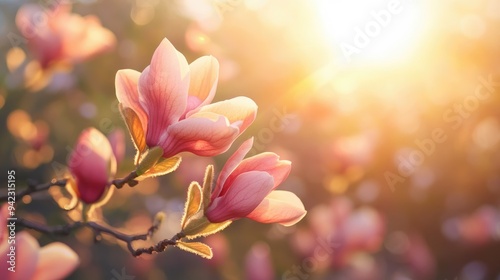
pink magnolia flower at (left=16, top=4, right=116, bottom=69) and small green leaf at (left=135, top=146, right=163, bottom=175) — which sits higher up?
small green leaf at (left=135, top=146, right=163, bottom=175)

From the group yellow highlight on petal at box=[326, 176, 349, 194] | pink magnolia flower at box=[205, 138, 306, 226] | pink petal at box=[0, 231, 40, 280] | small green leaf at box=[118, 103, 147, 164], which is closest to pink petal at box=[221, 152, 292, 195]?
pink magnolia flower at box=[205, 138, 306, 226]

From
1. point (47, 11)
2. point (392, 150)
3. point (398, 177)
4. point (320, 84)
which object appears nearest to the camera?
point (47, 11)

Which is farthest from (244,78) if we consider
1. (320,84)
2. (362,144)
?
(362,144)

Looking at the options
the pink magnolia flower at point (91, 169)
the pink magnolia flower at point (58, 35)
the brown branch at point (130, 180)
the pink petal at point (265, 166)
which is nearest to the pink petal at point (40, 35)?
the pink magnolia flower at point (58, 35)

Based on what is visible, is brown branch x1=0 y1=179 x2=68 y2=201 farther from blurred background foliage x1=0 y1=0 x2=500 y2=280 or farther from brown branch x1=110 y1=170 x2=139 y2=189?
blurred background foliage x1=0 y1=0 x2=500 y2=280

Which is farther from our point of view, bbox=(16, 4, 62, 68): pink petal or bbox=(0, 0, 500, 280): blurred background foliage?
bbox=(0, 0, 500, 280): blurred background foliage

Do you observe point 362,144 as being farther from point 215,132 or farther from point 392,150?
point 215,132
